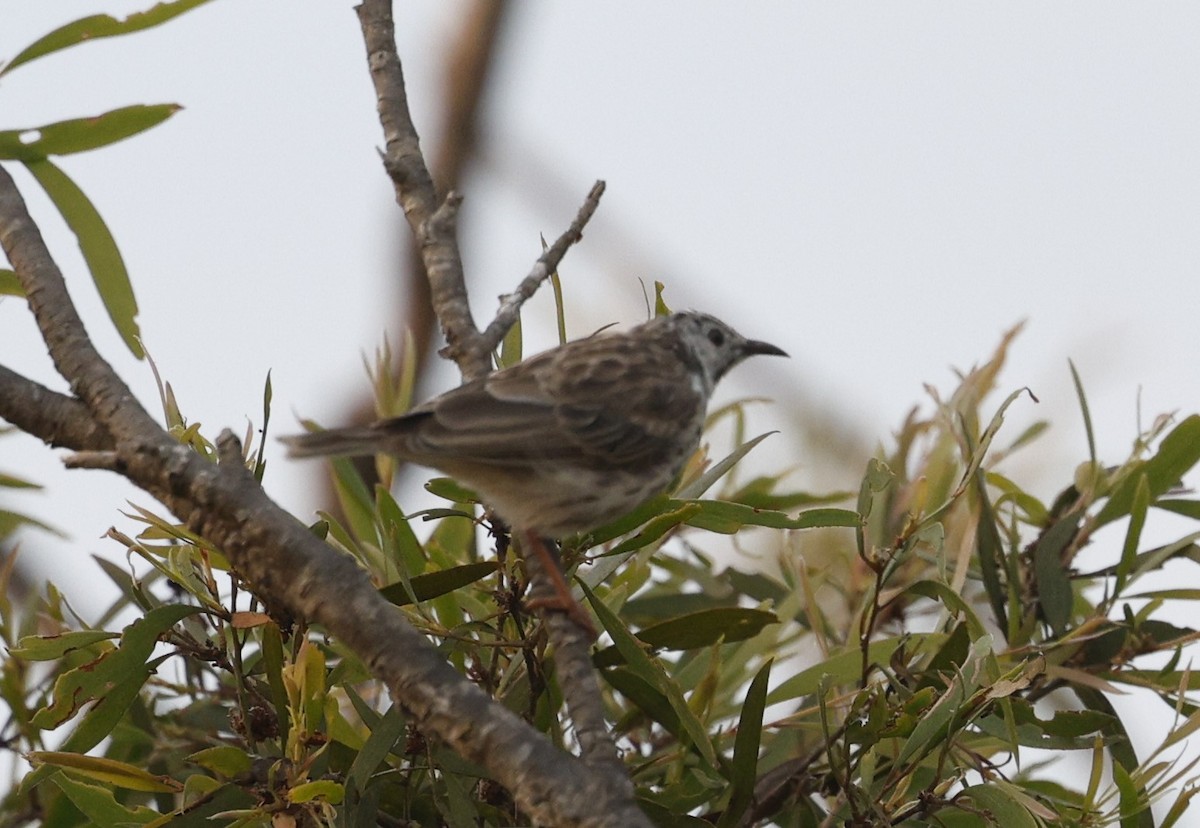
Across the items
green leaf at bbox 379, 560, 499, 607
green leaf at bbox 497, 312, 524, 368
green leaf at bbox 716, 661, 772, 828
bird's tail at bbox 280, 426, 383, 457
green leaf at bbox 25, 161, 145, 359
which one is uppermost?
green leaf at bbox 25, 161, 145, 359

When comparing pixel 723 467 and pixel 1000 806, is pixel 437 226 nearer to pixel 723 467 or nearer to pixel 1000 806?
pixel 723 467

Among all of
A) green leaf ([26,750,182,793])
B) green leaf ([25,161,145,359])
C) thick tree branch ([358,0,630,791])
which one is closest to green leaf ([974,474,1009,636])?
thick tree branch ([358,0,630,791])

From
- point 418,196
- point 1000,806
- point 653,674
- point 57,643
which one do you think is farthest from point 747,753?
point 418,196

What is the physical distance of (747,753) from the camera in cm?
214

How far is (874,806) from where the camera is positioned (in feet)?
6.81

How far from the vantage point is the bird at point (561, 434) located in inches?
105

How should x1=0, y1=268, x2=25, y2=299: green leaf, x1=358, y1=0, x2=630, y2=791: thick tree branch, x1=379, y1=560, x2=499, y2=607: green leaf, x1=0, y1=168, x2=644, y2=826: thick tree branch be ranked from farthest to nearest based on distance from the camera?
x1=358, y1=0, x2=630, y2=791: thick tree branch < x1=0, y1=268, x2=25, y2=299: green leaf < x1=379, y1=560, x2=499, y2=607: green leaf < x1=0, y1=168, x2=644, y2=826: thick tree branch

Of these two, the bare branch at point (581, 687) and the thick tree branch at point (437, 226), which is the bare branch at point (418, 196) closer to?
the thick tree branch at point (437, 226)

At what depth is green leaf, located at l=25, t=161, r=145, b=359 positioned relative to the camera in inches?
108

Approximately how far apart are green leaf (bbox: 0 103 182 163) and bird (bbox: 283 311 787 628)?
736mm

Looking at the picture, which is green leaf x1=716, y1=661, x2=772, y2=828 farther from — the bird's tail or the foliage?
the bird's tail

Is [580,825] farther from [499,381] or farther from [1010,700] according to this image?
[499,381]

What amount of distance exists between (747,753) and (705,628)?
28 centimetres

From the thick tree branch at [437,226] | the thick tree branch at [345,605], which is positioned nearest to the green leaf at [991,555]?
the thick tree branch at [437,226]
